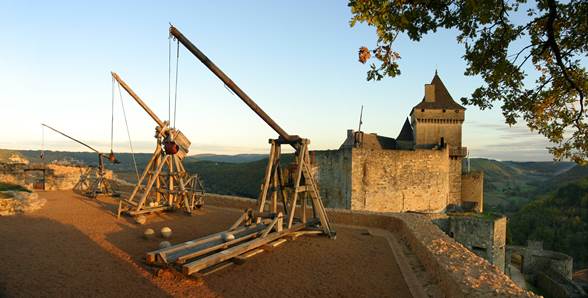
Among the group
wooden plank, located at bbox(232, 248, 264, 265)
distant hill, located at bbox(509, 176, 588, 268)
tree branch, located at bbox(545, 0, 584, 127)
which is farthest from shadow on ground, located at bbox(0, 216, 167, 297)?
distant hill, located at bbox(509, 176, 588, 268)

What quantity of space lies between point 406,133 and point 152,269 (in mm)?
27833

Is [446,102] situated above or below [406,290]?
above

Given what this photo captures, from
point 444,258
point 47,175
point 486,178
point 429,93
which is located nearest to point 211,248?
point 444,258

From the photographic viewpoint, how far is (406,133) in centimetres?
3041

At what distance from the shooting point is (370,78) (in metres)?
4.88

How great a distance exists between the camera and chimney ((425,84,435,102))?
2875 centimetres

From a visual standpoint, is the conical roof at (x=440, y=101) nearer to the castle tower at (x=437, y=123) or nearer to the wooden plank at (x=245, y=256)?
the castle tower at (x=437, y=123)

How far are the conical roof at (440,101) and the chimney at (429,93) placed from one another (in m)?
0.30

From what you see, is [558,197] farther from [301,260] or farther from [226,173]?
[301,260]

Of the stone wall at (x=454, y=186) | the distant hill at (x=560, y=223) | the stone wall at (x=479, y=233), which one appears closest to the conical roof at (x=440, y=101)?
the stone wall at (x=454, y=186)

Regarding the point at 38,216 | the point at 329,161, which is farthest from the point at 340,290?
the point at 329,161

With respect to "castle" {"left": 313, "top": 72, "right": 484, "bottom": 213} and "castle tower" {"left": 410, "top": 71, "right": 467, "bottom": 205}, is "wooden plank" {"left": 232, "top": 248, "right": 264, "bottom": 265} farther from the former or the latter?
"castle tower" {"left": 410, "top": 71, "right": 467, "bottom": 205}

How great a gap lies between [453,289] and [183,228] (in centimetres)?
663

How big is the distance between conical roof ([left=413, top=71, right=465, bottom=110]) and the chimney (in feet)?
0.99
